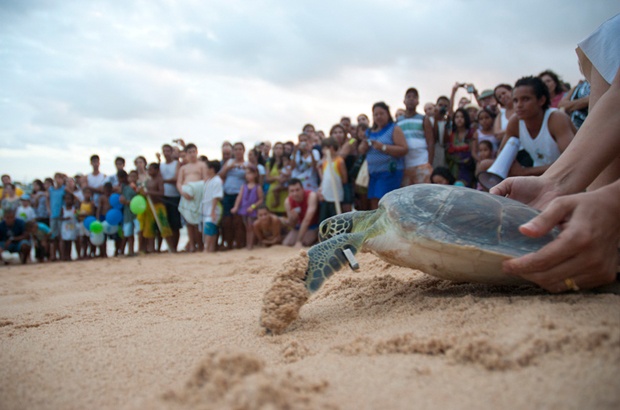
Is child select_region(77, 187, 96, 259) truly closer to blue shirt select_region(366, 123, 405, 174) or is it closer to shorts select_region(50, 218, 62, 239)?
shorts select_region(50, 218, 62, 239)

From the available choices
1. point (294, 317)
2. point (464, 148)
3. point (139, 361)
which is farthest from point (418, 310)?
point (464, 148)

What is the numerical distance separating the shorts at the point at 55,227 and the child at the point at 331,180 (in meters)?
6.26

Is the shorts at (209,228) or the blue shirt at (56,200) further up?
the blue shirt at (56,200)

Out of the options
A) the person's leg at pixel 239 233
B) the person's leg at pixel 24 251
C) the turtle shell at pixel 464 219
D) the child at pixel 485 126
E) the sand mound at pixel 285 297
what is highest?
the child at pixel 485 126

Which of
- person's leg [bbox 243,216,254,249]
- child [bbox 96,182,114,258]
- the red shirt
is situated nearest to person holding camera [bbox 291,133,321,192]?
the red shirt

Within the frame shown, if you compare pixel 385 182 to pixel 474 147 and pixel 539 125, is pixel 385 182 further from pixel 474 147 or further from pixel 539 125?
pixel 539 125

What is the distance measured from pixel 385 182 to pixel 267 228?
2383 millimetres

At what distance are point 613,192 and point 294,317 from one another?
128 cm

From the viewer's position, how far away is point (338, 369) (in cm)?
122

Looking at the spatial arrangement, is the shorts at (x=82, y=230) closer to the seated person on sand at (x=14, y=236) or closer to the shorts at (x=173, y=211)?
the seated person on sand at (x=14, y=236)

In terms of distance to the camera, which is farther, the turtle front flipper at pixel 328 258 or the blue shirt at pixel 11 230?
the blue shirt at pixel 11 230

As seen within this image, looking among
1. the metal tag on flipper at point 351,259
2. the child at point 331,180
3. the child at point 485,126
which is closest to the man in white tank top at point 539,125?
the child at point 485,126

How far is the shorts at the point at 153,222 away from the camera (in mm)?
7525

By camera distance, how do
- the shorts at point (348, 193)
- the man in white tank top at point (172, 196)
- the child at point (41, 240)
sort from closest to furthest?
the shorts at point (348, 193), the man in white tank top at point (172, 196), the child at point (41, 240)
